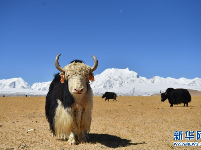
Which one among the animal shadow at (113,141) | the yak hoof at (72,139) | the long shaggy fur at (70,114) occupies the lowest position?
the animal shadow at (113,141)

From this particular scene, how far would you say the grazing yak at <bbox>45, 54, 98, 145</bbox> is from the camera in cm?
539

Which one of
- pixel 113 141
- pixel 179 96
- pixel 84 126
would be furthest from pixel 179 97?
pixel 84 126

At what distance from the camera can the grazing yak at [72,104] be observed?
17.7 feet

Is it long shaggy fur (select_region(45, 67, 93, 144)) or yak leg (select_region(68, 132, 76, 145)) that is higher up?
long shaggy fur (select_region(45, 67, 93, 144))

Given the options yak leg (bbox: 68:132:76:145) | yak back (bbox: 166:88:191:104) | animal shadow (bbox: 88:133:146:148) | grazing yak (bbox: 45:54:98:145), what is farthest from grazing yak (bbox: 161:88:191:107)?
yak leg (bbox: 68:132:76:145)

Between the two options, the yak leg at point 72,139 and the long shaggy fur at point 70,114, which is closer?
the long shaggy fur at point 70,114

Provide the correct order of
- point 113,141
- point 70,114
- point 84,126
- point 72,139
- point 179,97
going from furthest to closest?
point 179,97
point 113,141
point 84,126
point 72,139
point 70,114

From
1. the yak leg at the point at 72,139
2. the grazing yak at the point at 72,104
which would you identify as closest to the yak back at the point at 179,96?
the grazing yak at the point at 72,104

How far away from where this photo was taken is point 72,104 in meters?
5.46

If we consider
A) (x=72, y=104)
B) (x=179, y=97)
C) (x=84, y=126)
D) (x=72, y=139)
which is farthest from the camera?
(x=179, y=97)

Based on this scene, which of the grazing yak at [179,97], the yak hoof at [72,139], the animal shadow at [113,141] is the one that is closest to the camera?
the yak hoof at [72,139]

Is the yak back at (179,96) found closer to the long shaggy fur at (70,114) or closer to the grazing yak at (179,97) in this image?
the grazing yak at (179,97)

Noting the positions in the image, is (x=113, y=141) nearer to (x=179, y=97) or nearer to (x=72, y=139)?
(x=72, y=139)

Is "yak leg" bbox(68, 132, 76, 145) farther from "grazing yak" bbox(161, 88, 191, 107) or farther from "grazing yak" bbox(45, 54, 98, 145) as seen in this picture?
"grazing yak" bbox(161, 88, 191, 107)
